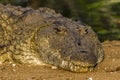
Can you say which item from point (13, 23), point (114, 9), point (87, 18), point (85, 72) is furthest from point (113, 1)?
point (85, 72)

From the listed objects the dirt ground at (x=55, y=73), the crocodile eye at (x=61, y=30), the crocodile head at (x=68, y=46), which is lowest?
A: the dirt ground at (x=55, y=73)

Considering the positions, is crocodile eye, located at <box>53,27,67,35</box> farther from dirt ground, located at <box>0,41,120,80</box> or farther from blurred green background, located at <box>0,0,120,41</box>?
blurred green background, located at <box>0,0,120,41</box>

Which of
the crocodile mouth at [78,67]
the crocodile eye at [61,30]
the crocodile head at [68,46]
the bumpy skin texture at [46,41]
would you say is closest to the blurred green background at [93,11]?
the bumpy skin texture at [46,41]

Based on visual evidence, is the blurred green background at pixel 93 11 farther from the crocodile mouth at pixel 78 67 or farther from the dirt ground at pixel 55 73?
the crocodile mouth at pixel 78 67

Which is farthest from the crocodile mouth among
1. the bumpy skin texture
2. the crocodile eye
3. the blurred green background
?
the blurred green background

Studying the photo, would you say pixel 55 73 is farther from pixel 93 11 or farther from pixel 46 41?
pixel 93 11

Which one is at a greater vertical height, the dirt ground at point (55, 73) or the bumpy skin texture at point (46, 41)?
the bumpy skin texture at point (46, 41)
